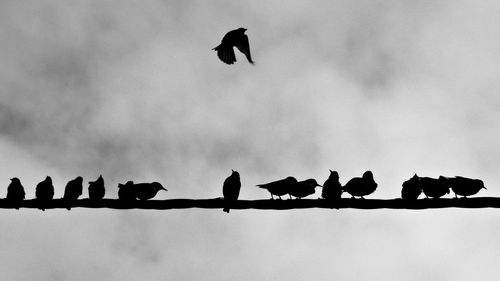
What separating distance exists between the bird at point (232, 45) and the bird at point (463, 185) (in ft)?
16.1

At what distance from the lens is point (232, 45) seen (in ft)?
39.9

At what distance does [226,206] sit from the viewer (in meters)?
4.60

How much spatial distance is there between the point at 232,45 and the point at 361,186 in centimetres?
435

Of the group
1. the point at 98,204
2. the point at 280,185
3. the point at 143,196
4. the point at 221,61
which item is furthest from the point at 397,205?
the point at 221,61

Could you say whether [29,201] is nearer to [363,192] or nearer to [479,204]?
[479,204]

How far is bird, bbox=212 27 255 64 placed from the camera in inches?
472

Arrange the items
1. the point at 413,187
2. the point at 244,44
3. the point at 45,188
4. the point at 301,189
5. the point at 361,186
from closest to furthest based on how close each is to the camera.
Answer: the point at 413,187, the point at 301,189, the point at 361,186, the point at 45,188, the point at 244,44

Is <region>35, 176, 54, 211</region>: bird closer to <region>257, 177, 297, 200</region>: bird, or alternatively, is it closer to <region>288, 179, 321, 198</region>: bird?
<region>257, 177, 297, 200</region>: bird

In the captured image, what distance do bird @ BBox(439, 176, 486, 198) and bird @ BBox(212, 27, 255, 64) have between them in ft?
16.1

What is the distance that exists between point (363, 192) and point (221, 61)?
164 inches

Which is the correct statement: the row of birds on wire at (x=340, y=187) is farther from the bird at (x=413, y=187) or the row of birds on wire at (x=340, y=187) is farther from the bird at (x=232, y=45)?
the bird at (x=232, y=45)

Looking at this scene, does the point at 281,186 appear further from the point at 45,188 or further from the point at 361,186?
the point at 45,188

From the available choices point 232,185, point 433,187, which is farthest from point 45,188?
point 433,187

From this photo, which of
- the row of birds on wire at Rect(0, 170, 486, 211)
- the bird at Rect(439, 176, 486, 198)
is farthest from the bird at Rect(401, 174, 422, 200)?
the bird at Rect(439, 176, 486, 198)
